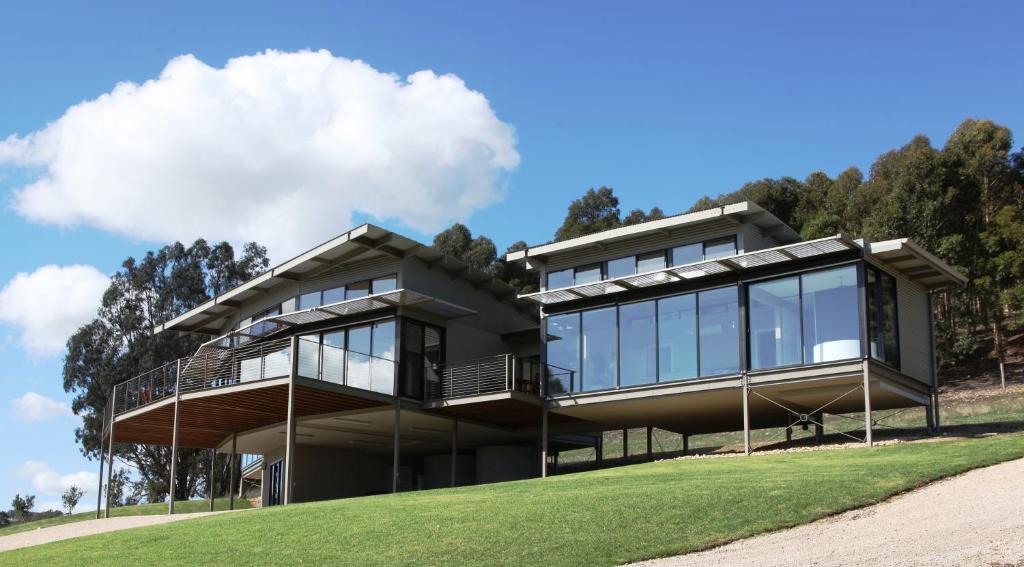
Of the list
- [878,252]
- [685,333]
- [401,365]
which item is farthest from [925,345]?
[401,365]

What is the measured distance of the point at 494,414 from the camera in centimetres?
2936

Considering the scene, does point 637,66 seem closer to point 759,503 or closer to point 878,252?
point 878,252

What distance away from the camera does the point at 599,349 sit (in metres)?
27.2

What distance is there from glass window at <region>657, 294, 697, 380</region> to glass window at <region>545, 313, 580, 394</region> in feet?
8.48

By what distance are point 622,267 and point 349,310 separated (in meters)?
7.65

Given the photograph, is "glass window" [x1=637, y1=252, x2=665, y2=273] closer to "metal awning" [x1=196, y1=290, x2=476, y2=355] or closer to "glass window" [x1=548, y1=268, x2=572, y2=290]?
"glass window" [x1=548, y1=268, x2=572, y2=290]

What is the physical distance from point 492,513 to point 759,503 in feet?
13.3

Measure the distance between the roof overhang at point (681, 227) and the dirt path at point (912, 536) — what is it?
35.1ft

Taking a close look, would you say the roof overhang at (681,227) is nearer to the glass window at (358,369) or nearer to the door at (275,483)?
the glass window at (358,369)

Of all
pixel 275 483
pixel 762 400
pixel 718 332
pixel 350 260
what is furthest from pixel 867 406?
pixel 275 483

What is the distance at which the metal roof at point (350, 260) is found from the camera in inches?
1105

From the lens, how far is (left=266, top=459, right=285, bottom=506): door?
32594mm

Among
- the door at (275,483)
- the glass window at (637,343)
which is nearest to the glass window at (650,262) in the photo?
the glass window at (637,343)

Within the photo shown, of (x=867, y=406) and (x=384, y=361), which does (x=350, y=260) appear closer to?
(x=384, y=361)
